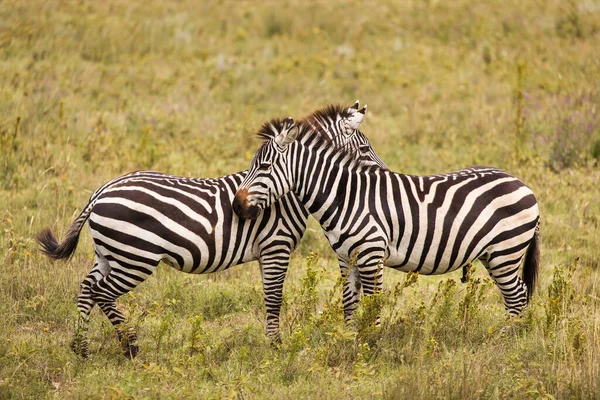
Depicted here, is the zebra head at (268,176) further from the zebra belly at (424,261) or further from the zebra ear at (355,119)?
the zebra ear at (355,119)

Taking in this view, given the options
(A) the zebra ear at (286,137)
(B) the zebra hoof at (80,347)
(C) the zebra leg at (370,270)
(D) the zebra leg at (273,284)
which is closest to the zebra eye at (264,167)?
(A) the zebra ear at (286,137)

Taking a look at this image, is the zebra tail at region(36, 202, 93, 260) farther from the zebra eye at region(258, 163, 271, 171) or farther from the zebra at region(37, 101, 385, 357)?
the zebra eye at region(258, 163, 271, 171)

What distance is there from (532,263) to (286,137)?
100 inches

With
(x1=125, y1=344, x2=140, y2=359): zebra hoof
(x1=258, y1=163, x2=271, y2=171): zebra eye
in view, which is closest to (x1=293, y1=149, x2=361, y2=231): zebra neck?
(x1=258, y1=163, x2=271, y2=171): zebra eye

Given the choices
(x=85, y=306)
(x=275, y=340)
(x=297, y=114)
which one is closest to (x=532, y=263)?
(x=275, y=340)

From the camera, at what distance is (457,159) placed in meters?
11.3

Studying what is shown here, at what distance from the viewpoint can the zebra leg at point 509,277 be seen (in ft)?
20.2

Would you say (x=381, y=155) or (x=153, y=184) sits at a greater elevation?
(x=381, y=155)

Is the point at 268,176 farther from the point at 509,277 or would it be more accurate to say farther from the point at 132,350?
the point at 509,277

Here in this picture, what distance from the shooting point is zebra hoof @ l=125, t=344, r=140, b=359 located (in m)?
5.79

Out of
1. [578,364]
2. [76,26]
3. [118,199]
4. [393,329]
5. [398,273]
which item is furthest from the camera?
[76,26]

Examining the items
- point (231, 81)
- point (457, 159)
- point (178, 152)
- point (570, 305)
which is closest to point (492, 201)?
point (570, 305)

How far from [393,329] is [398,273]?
213 cm

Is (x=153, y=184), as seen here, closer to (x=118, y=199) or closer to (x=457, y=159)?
(x=118, y=199)
